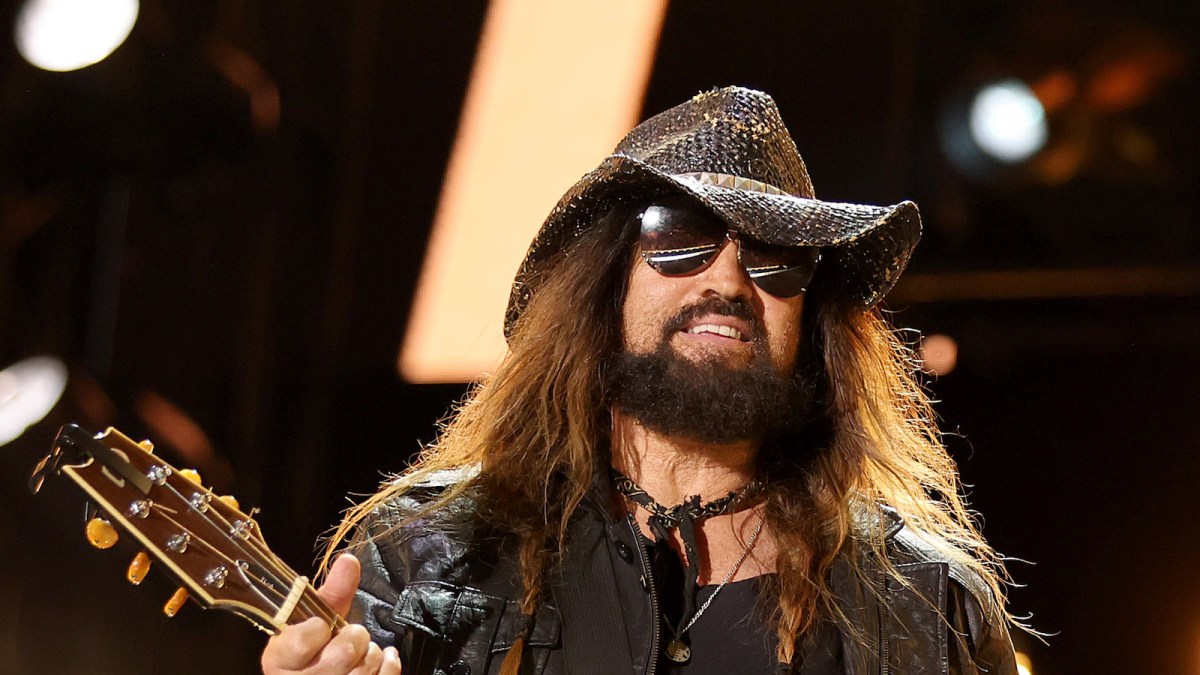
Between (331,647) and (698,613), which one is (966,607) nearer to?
(698,613)

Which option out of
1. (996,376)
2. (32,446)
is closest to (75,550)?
(32,446)

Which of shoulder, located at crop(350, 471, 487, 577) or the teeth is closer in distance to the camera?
shoulder, located at crop(350, 471, 487, 577)

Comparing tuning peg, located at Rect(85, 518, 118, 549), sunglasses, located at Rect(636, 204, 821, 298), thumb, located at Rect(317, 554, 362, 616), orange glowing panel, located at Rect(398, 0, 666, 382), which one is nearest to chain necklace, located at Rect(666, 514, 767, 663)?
sunglasses, located at Rect(636, 204, 821, 298)

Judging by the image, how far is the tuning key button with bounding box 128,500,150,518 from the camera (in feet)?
5.75

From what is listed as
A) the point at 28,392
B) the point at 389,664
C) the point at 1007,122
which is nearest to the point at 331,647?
the point at 389,664

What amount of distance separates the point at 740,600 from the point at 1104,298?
2.23 meters

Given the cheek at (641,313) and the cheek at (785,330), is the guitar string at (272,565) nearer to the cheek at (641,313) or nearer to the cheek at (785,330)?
the cheek at (641,313)

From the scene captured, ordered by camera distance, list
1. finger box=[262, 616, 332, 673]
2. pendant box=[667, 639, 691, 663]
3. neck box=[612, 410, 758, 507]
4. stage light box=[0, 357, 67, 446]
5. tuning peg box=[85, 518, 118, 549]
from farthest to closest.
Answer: stage light box=[0, 357, 67, 446] → neck box=[612, 410, 758, 507] → pendant box=[667, 639, 691, 663] → finger box=[262, 616, 332, 673] → tuning peg box=[85, 518, 118, 549]

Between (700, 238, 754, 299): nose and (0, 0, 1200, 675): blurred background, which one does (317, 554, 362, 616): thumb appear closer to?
(700, 238, 754, 299): nose

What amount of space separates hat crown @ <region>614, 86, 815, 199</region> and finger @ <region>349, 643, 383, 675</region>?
1355 millimetres

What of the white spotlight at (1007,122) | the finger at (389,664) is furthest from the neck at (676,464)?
the white spotlight at (1007,122)

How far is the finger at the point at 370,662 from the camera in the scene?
1.90m

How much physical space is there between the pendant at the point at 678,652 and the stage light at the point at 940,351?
2.00 meters

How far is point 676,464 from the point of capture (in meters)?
2.79
